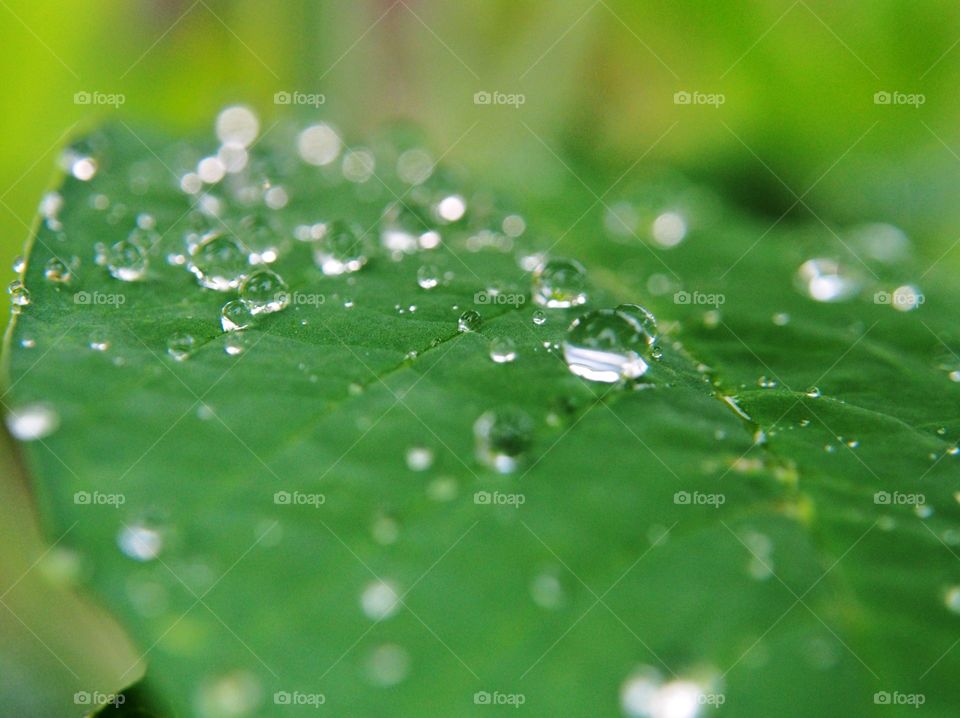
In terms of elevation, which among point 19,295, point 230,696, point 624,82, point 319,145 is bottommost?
point 230,696

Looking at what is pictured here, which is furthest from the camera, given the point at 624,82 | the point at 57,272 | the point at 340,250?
the point at 624,82

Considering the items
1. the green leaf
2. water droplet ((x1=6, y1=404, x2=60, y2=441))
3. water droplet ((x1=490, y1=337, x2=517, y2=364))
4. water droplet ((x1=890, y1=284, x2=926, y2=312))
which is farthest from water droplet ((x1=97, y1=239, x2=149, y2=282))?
water droplet ((x1=890, y1=284, x2=926, y2=312))

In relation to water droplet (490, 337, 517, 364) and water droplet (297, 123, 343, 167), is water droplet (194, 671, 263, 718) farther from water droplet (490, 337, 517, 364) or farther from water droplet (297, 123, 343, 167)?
water droplet (297, 123, 343, 167)

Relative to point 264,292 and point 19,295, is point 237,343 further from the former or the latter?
point 19,295

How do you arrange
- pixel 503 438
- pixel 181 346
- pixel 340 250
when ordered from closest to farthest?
pixel 503 438 → pixel 181 346 → pixel 340 250

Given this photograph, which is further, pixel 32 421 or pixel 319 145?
pixel 319 145

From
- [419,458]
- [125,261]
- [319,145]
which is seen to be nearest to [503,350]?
[419,458]

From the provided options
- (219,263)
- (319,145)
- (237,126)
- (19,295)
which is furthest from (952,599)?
(237,126)

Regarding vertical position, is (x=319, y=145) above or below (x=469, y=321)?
above

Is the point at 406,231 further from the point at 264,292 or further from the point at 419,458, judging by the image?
the point at 419,458
